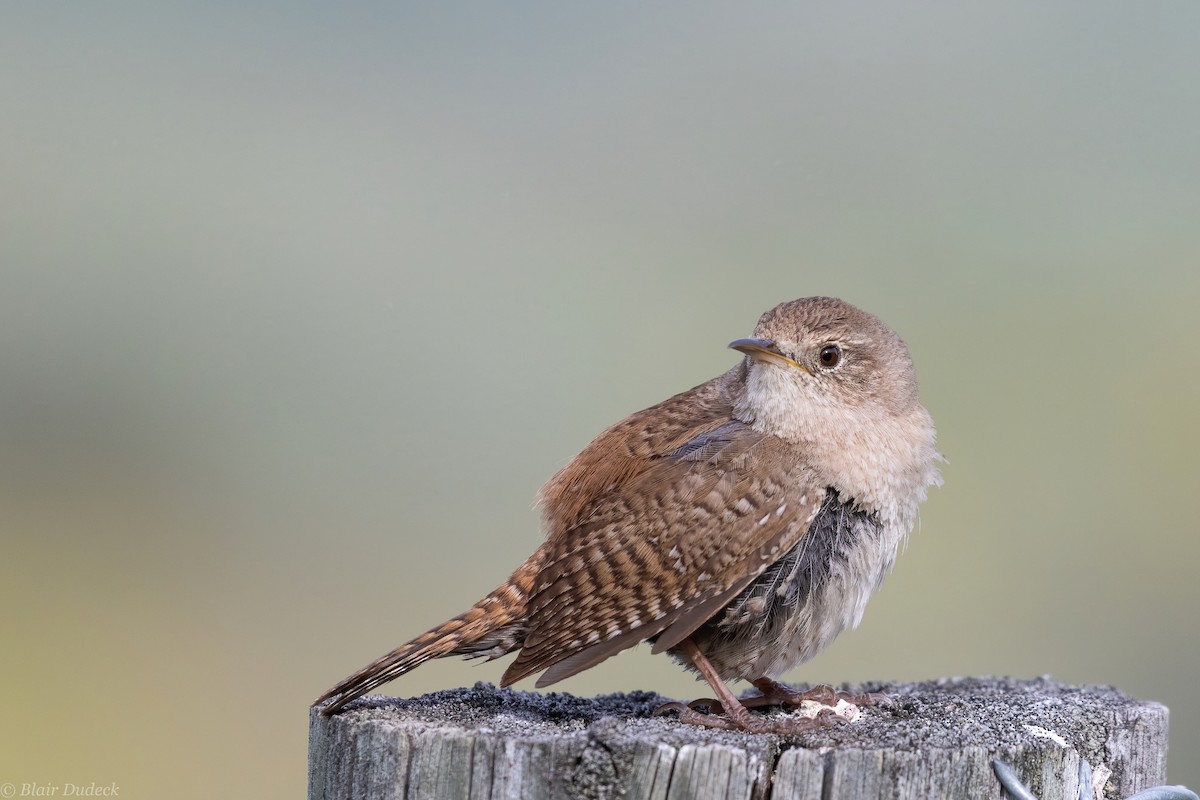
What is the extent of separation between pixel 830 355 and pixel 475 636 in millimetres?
1413

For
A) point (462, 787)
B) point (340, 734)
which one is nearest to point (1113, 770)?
point (462, 787)

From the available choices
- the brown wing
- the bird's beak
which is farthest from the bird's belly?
the bird's beak

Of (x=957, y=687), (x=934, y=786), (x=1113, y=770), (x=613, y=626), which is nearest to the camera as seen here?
(x=934, y=786)

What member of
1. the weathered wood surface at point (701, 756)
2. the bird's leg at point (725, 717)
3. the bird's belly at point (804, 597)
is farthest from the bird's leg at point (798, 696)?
the weathered wood surface at point (701, 756)

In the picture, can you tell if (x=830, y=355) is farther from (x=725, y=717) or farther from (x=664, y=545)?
(x=725, y=717)

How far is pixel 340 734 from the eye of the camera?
279cm

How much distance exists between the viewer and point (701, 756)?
2520 millimetres

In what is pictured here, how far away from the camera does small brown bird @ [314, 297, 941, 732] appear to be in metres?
3.27

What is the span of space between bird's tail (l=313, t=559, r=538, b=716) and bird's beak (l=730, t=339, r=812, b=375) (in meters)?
0.91

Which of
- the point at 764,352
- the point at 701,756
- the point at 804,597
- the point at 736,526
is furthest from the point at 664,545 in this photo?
the point at 701,756

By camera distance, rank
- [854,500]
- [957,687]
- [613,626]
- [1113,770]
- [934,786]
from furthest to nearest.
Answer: [957,687]
[854,500]
[613,626]
[1113,770]
[934,786]

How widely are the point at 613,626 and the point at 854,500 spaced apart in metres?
0.81

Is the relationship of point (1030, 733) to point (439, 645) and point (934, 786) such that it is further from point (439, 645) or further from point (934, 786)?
point (439, 645)

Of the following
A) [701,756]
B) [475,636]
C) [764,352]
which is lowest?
[701,756]
